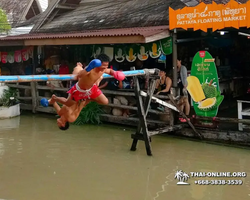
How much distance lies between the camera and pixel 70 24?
47.0 ft

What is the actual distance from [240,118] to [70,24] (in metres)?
8.58

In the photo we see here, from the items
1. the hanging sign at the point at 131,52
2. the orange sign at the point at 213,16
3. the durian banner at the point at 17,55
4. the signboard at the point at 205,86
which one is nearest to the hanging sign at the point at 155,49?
the hanging sign at the point at 131,52

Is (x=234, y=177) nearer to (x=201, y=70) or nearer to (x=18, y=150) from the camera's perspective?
(x=201, y=70)

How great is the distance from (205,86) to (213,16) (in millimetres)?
1747

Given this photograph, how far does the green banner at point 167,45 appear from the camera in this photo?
931cm

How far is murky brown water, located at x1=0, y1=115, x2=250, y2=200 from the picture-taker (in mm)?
5910

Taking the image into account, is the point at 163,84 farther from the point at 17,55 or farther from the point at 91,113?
the point at 17,55

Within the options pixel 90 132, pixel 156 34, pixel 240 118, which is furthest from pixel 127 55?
pixel 240 118

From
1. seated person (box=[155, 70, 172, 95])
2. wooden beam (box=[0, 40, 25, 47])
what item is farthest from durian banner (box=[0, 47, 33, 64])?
seated person (box=[155, 70, 172, 95])

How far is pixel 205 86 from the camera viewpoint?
8.79m

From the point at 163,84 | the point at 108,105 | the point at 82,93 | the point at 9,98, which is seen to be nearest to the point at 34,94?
the point at 9,98

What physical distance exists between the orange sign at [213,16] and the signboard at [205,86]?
32.5 inches

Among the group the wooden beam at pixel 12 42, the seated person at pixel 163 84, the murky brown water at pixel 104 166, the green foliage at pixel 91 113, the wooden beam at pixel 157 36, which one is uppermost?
the wooden beam at pixel 12 42

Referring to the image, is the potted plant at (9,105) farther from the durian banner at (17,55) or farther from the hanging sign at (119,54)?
the hanging sign at (119,54)
